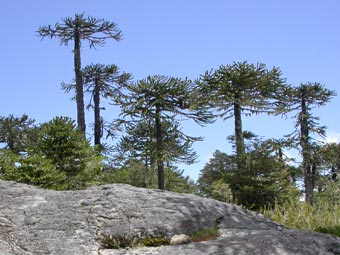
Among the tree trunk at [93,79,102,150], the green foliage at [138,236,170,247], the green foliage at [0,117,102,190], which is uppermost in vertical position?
the tree trunk at [93,79,102,150]

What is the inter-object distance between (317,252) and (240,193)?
43.6ft

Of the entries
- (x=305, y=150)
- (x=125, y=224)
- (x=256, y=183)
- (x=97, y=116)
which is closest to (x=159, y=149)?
(x=256, y=183)

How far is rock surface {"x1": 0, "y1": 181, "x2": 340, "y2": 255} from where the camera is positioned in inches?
151

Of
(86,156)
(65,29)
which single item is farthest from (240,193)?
(65,29)

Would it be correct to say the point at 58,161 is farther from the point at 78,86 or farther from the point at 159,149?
the point at 78,86

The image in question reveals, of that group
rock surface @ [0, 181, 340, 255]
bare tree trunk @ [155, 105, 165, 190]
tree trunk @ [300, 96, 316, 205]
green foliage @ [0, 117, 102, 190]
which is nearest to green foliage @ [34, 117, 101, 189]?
green foliage @ [0, 117, 102, 190]

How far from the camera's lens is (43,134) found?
1296 centimetres

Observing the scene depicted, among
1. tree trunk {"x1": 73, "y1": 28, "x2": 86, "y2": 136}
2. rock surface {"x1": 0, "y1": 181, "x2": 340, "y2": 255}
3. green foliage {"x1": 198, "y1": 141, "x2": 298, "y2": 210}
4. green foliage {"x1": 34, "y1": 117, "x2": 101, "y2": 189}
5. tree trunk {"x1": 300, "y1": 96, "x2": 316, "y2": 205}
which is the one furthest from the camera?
tree trunk {"x1": 300, "y1": 96, "x2": 316, "y2": 205}

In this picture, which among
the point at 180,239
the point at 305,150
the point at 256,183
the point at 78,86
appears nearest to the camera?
the point at 180,239

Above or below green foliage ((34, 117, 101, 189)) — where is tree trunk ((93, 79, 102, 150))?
above

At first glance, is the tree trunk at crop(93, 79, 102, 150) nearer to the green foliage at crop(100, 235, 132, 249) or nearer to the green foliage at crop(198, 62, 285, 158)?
the green foliage at crop(198, 62, 285, 158)

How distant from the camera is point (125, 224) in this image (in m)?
4.22

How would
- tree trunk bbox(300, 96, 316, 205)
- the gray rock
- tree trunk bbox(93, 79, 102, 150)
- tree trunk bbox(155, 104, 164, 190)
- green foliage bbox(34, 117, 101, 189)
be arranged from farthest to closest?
tree trunk bbox(300, 96, 316, 205) < tree trunk bbox(93, 79, 102, 150) < tree trunk bbox(155, 104, 164, 190) < green foliage bbox(34, 117, 101, 189) < the gray rock

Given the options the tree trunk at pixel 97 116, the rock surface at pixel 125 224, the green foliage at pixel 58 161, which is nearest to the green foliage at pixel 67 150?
the green foliage at pixel 58 161
